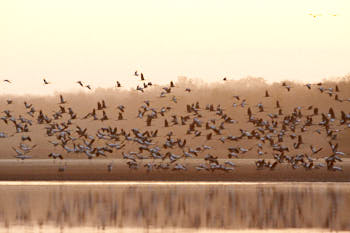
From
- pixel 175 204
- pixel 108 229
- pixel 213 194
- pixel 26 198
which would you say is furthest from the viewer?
pixel 213 194

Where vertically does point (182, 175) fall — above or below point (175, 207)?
above

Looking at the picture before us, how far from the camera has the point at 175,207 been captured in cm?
5697

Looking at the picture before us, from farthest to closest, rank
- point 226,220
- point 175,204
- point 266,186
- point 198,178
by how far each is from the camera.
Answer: point 198,178
point 266,186
point 175,204
point 226,220

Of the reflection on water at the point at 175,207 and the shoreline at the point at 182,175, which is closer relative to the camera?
the reflection on water at the point at 175,207

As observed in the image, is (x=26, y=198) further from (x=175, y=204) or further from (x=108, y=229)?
(x=108, y=229)

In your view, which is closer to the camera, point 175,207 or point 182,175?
point 175,207

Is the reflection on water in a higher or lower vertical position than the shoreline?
lower

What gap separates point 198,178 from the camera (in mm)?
92625

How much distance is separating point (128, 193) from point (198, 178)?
2417cm

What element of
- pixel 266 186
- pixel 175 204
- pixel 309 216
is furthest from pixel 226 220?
pixel 266 186

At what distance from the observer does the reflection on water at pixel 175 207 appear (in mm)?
48469

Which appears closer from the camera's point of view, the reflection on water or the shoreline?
the reflection on water

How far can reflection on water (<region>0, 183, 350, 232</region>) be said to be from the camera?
48.5 metres

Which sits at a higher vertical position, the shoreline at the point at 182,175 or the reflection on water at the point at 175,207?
the shoreline at the point at 182,175
